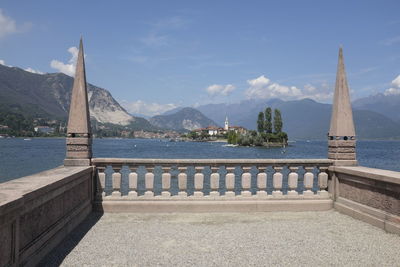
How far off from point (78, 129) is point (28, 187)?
3.78m

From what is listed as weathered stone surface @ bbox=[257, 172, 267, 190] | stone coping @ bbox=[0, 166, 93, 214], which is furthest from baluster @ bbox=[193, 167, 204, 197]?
stone coping @ bbox=[0, 166, 93, 214]

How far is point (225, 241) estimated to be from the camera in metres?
6.69

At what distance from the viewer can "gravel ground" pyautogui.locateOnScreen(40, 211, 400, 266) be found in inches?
224

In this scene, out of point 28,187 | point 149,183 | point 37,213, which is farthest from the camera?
point 149,183

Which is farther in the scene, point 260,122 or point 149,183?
point 260,122

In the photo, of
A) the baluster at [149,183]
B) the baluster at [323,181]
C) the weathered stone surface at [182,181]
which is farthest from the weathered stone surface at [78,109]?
the baluster at [323,181]

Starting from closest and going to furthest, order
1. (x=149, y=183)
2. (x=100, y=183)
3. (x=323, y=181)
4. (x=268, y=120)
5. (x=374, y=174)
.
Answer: (x=374, y=174) < (x=149, y=183) < (x=100, y=183) < (x=323, y=181) < (x=268, y=120)

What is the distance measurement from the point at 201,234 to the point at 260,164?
3168mm

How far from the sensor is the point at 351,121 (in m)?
9.71

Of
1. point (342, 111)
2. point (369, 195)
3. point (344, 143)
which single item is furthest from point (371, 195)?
point (342, 111)

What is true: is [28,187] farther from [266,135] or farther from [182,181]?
[266,135]

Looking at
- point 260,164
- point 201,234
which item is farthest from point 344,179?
point 201,234

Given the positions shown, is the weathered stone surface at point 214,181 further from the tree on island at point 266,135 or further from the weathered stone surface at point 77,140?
Answer: the tree on island at point 266,135

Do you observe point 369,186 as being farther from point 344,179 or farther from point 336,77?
point 336,77
